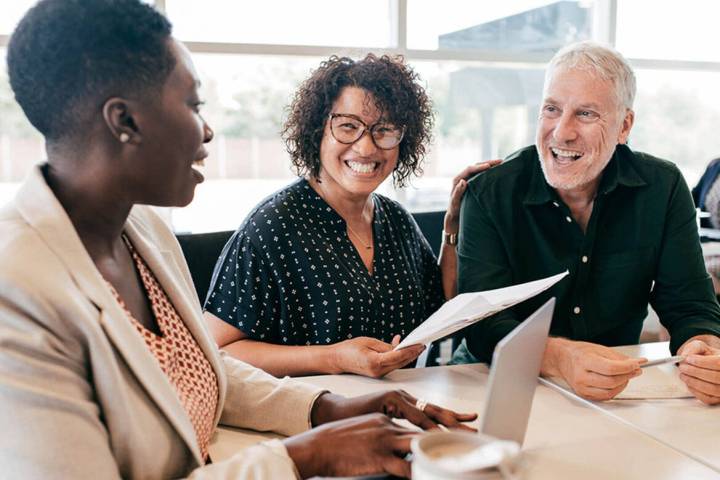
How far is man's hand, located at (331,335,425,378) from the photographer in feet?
4.79

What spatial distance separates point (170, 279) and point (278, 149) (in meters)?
2.47

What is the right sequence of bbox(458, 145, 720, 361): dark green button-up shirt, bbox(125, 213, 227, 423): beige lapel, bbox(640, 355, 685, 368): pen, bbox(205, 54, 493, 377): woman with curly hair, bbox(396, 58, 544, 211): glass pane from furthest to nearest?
bbox(396, 58, 544, 211): glass pane < bbox(458, 145, 720, 361): dark green button-up shirt < bbox(205, 54, 493, 377): woman with curly hair < bbox(640, 355, 685, 368): pen < bbox(125, 213, 227, 423): beige lapel

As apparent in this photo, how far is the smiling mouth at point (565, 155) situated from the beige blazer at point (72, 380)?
47.0 inches

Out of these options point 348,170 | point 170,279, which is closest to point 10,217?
point 170,279

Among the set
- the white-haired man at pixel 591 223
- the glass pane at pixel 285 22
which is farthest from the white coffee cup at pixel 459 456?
the glass pane at pixel 285 22

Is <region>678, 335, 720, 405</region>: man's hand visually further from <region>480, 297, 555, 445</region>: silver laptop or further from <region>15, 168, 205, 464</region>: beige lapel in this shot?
<region>15, 168, 205, 464</region>: beige lapel

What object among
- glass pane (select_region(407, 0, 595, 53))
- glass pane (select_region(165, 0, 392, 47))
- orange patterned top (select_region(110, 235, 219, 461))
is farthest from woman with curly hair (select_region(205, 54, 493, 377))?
glass pane (select_region(407, 0, 595, 53))

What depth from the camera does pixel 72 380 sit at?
80 cm

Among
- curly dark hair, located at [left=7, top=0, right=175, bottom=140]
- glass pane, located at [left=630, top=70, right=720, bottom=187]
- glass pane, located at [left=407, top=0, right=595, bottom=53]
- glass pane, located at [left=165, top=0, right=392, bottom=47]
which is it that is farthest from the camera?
glass pane, located at [left=630, top=70, right=720, bottom=187]

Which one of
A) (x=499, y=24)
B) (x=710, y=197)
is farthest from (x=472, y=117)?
(x=710, y=197)

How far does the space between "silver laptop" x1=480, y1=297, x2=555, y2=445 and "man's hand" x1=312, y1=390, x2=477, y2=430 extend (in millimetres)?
160

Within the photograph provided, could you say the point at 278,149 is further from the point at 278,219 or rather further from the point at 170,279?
the point at 170,279

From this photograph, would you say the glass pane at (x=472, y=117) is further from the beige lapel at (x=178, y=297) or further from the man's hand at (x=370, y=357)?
the beige lapel at (x=178, y=297)

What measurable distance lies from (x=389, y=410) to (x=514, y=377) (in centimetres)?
33
